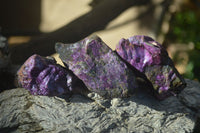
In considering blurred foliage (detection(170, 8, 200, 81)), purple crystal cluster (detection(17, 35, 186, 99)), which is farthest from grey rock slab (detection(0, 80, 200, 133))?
blurred foliage (detection(170, 8, 200, 81))

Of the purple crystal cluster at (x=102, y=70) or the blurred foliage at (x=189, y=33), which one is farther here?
the blurred foliage at (x=189, y=33)

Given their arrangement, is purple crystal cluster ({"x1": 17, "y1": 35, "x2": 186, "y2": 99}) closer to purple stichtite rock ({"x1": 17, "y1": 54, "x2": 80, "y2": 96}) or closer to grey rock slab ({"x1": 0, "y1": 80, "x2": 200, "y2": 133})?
purple stichtite rock ({"x1": 17, "y1": 54, "x2": 80, "y2": 96})

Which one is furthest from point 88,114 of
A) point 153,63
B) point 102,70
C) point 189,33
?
point 189,33

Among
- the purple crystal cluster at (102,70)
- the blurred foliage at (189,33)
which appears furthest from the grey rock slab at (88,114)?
the blurred foliage at (189,33)

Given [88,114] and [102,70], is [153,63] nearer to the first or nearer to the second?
[102,70]

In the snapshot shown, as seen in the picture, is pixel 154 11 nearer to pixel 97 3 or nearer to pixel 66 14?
pixel 97 3

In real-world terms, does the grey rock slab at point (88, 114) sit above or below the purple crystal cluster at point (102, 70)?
below

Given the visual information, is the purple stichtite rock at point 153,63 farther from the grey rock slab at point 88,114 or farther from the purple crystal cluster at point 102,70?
the grey rock slab at point 88,114

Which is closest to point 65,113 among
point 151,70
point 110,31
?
point 151,70
